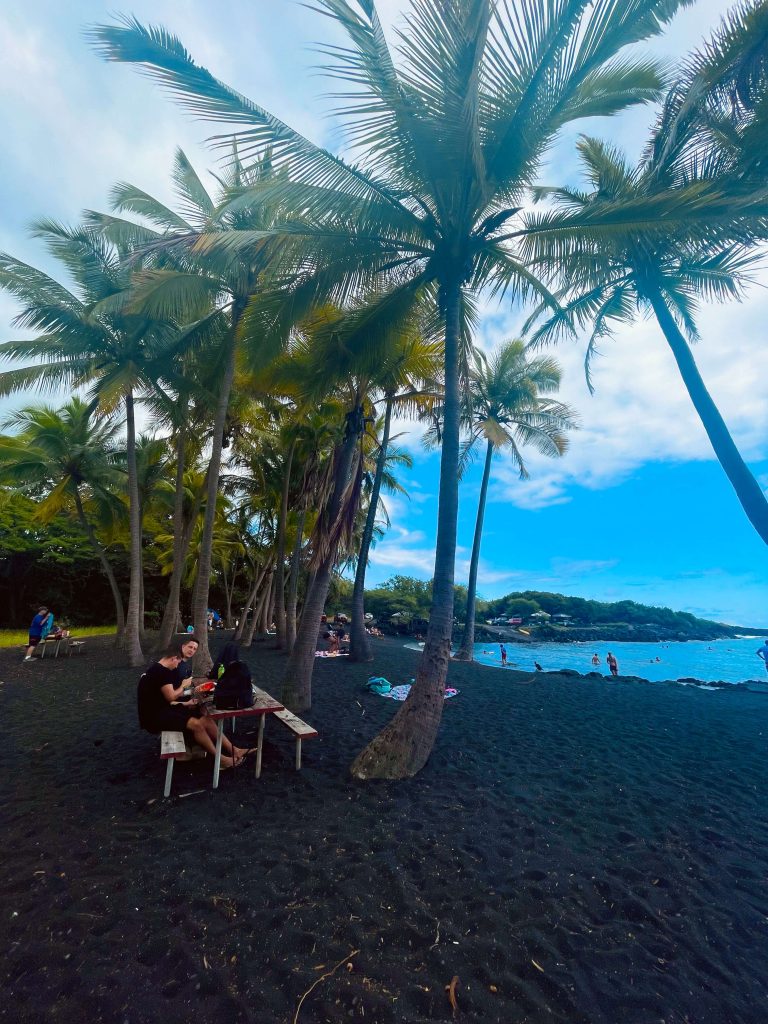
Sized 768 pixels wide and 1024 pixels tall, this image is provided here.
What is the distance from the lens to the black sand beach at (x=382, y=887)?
215cm

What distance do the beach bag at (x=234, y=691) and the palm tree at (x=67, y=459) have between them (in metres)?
12.4

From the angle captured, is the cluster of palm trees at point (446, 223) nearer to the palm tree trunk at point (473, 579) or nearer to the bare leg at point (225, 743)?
the bare leg at point (225, 743)

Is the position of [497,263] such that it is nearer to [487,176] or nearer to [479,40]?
[487,176]

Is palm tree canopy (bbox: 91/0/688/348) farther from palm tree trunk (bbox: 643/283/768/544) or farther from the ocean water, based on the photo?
the ocean water

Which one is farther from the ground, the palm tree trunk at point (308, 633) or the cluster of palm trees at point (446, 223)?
the cluster of palm trees at point (446, 223)

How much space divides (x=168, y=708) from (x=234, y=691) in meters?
0.69

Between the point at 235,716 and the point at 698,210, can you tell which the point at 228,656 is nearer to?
the point at 235,716

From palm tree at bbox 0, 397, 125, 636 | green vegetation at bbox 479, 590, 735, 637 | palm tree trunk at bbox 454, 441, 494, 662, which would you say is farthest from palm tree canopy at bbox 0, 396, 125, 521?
green vegetation at bbox 479, 590, 735, 637

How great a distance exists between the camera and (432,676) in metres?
5.11

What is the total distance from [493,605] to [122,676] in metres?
40.4

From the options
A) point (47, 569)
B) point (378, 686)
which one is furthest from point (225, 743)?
point (47, 569)

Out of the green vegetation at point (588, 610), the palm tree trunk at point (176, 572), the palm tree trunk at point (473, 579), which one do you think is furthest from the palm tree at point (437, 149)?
the green vegetation at point (588, 610)

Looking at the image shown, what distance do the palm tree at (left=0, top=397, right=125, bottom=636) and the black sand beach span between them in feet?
39.0

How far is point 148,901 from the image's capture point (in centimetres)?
273
